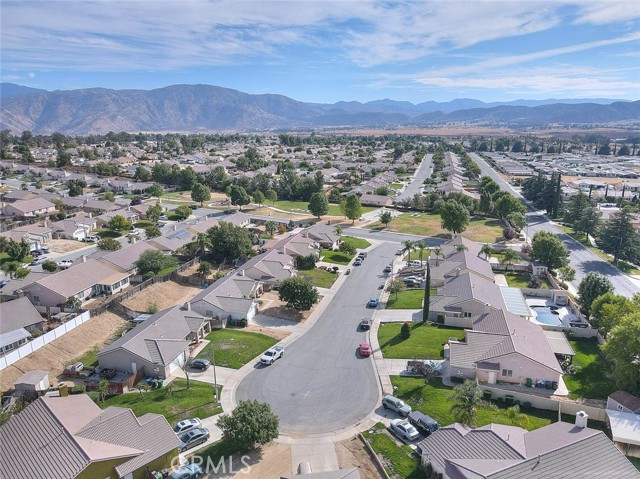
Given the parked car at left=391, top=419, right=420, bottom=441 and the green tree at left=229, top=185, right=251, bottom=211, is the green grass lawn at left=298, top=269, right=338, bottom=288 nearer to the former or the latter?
the parked car at left=391, top=419, right=420, bottom=441

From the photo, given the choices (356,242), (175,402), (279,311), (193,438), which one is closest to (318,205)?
(356,242)

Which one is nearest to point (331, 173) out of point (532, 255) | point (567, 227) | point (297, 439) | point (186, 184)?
point (186, 184)

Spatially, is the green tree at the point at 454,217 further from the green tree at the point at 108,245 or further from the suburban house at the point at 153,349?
the green tree at the point at 108,245

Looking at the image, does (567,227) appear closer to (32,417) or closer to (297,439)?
(297,439)

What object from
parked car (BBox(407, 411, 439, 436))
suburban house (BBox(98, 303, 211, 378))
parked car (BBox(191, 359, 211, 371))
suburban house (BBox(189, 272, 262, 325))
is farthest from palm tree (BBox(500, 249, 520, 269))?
parked car (BBox(191, 359, 211, 371))

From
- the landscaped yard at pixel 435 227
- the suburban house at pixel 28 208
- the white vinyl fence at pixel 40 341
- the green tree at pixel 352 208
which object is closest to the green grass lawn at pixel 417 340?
the white vinyl fence at pixel 40 341

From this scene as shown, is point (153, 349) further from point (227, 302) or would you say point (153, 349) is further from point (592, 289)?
point (592, 289)
